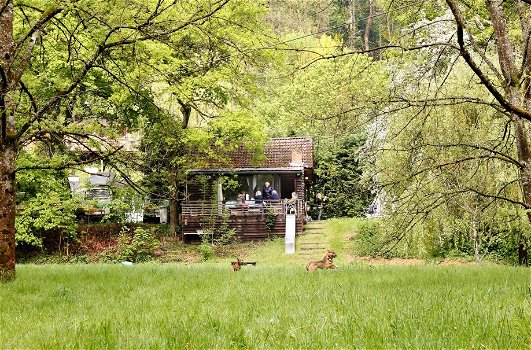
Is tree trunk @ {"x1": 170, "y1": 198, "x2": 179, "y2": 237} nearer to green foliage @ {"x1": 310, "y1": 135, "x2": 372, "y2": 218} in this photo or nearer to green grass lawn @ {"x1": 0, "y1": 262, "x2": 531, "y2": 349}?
green foliage @ {"x1": 310, "y1": 135, "x2": 372, "y2": 218}

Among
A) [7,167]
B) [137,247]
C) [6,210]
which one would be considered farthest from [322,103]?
[6,210]

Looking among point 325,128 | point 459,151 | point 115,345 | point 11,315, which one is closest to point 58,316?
point 11,315

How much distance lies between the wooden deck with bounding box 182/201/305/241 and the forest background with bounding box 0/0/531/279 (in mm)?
1592

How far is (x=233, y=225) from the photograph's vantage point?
95.6ft

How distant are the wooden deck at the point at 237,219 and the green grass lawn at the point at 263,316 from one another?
2089cm

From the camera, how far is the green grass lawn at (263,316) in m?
3.28

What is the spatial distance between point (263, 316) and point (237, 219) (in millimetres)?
24979

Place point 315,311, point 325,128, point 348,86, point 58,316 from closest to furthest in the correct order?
point 315,311
point 58,316
point 348,86
point 325,128

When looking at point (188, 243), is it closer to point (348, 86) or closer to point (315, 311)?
point (348, 86)

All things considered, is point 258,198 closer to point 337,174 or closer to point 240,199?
point 240,199

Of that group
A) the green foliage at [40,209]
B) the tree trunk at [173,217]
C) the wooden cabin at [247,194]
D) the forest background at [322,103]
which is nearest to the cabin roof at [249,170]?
the wooden cabin at [247,194]

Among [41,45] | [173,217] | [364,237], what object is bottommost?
[364,237]

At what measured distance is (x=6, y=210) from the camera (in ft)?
26.3

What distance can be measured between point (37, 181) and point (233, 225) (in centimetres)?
1072
